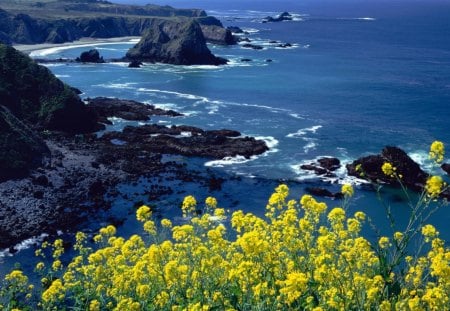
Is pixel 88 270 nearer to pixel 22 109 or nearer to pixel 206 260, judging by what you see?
pixel 206 260

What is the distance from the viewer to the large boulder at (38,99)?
2608 inches

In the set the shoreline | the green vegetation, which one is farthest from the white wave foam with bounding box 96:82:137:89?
the green vegetation

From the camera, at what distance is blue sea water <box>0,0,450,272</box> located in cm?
5072

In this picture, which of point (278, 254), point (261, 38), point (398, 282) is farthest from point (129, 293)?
point (261, 38)

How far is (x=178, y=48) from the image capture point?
11994cm

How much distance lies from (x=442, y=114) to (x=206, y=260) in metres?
67.0

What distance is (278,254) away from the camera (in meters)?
12.5

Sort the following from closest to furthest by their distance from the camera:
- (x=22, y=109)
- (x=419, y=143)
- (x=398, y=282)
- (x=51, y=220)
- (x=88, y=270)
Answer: (x=398, y=282)
(x=88, y=270)
(x=51, y=220)
(x=419, y=143)
(x=22, y=109)

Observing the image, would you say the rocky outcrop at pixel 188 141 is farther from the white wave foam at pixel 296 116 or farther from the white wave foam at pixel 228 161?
the white wave foam at pixel 296 116

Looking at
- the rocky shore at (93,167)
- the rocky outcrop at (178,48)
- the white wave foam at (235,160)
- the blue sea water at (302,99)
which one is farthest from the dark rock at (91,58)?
the white wave foam at (235,160)

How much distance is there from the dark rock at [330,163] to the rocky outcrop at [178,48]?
67597 millimetres

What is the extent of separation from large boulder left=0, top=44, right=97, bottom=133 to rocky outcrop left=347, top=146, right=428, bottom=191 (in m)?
34.2

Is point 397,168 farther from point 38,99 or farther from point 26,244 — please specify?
point 38,99

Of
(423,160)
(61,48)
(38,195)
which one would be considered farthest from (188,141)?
(61,48)
